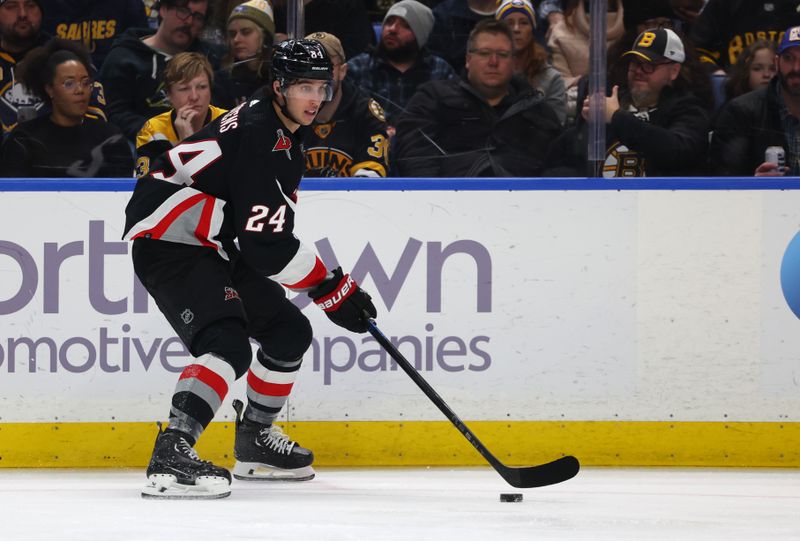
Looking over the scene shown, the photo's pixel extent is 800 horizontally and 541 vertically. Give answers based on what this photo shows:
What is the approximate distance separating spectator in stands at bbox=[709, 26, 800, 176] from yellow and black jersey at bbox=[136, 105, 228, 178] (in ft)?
5.58

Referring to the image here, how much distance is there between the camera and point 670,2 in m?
4.40

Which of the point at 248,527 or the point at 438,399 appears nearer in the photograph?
the point at 248,527

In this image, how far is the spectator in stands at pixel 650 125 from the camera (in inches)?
165

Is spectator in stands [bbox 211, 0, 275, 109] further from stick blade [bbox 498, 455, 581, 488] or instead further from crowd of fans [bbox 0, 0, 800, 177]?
stick blade [bbox 498, 455, 581, 488]

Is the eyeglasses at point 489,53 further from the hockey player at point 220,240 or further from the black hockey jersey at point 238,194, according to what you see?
the black hockey jersey at point 238,194

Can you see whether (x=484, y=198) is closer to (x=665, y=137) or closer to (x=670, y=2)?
(x=665, y=137)

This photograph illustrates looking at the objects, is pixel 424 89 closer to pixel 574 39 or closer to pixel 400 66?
pixel 400 66

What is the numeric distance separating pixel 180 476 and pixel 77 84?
60.2 inches

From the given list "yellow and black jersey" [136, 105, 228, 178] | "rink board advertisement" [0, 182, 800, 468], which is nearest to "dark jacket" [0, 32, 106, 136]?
"yellow and black jersey" [136, 105, 228, 178]

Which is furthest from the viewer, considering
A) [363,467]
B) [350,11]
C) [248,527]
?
[350,11]

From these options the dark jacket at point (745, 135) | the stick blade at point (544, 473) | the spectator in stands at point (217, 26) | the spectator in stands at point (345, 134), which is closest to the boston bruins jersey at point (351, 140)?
the spectator in stands at point (345, 134)

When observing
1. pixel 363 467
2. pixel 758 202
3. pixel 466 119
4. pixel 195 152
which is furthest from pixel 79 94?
pixel 758 202

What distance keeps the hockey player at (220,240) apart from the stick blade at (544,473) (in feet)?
2.02

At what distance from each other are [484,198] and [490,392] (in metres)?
0.64
